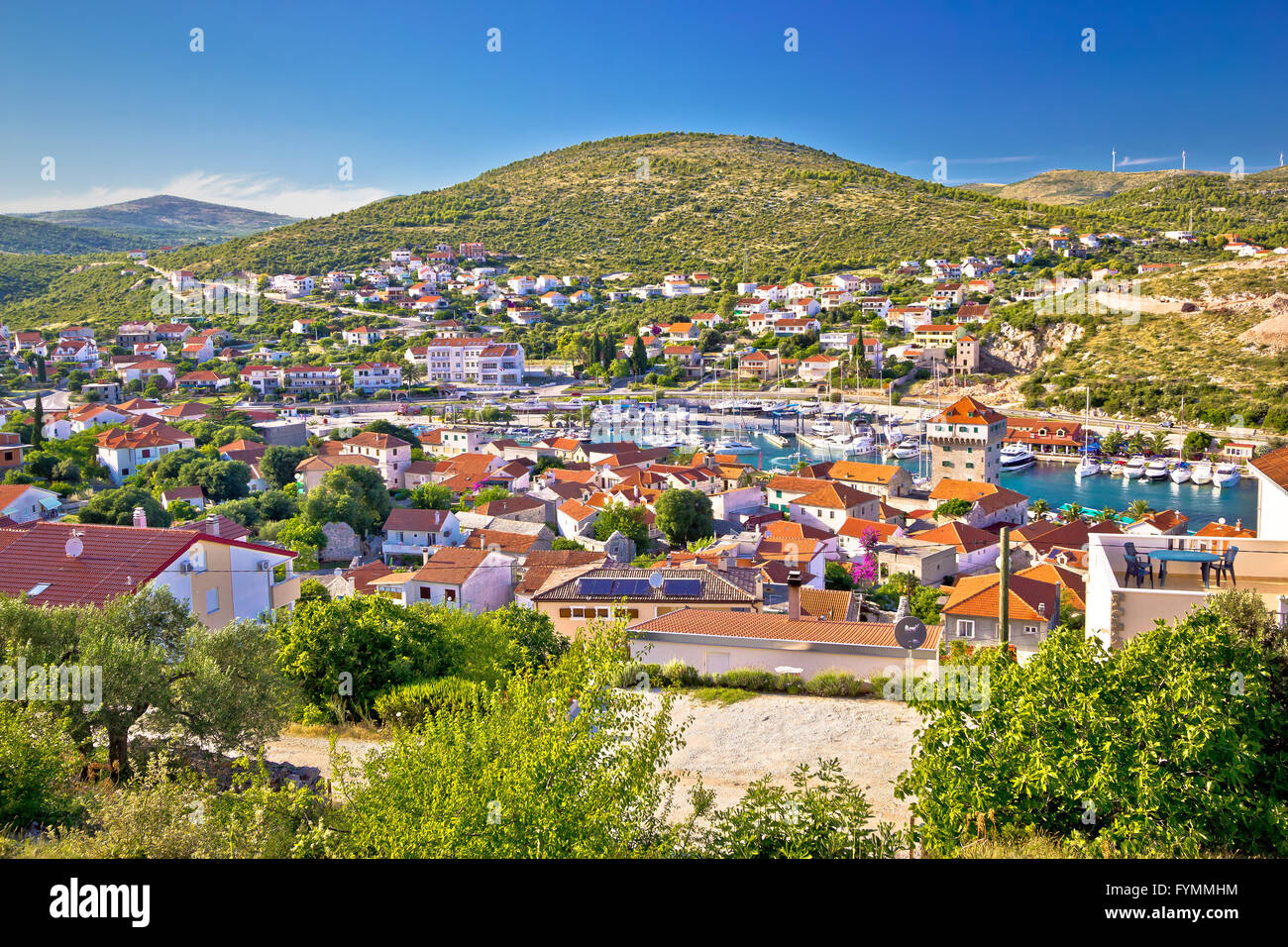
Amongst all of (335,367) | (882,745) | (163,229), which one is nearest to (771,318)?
(335,367)

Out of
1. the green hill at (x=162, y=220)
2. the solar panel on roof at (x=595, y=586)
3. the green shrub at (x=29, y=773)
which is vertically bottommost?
the solar panel on roof at (x=595, y=586)

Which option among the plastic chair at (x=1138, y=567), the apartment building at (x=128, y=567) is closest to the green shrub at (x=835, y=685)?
the plastic chair at (x=1138, y=567)

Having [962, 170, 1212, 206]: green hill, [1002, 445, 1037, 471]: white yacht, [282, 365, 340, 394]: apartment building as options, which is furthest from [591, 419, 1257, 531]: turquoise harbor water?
[962, 170, 1212, 206]: green hill

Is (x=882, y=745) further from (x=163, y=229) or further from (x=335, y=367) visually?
(x=163, y=229)

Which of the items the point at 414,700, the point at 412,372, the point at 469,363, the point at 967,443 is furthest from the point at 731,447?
the point at 414,700

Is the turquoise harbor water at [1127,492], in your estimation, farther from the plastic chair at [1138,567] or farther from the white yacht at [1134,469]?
the plastic chair at [1138,567]
